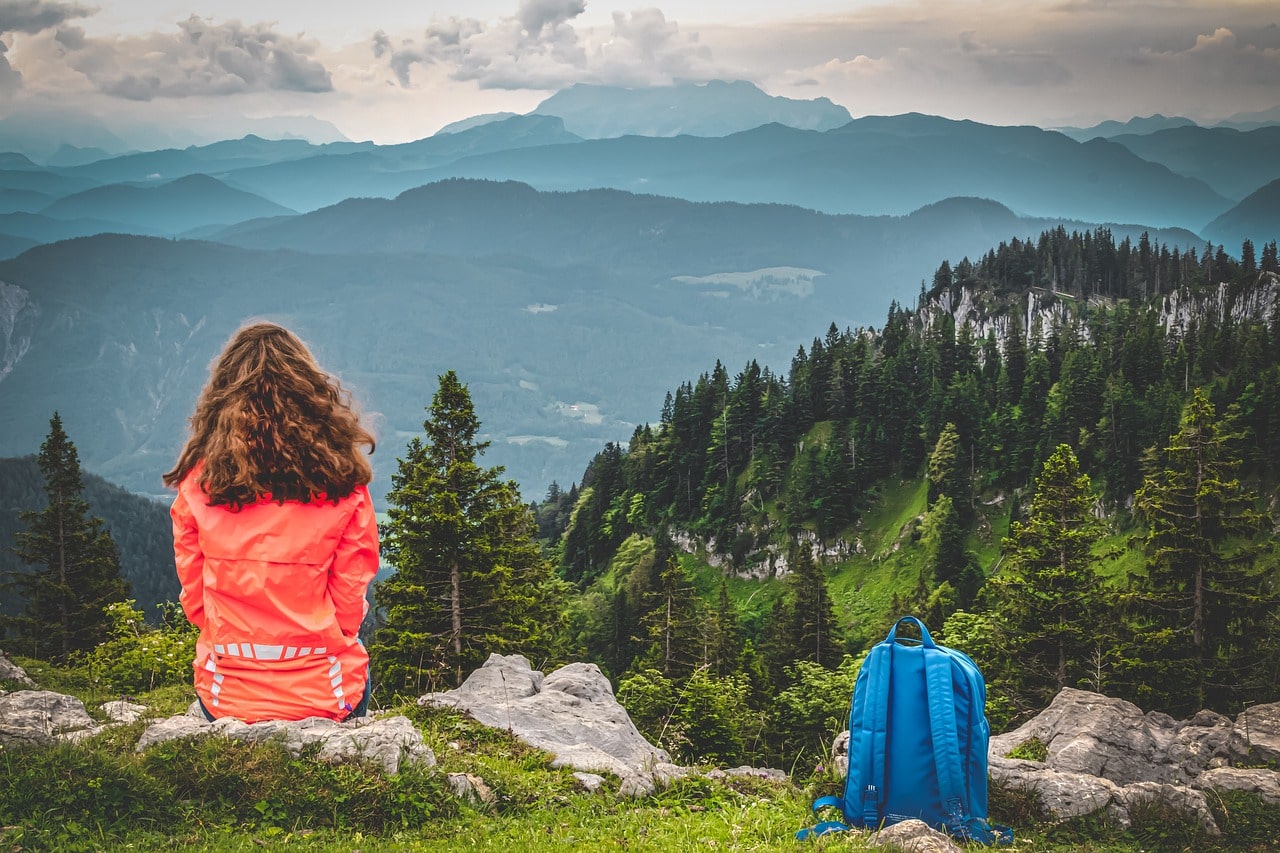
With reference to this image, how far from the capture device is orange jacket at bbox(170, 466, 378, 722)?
6574 mm

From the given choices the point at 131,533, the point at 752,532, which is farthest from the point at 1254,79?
the point at 131,533

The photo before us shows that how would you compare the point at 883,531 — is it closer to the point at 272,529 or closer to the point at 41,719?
the point at 41,719

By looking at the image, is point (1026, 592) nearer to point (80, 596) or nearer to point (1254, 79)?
point (80, 596)

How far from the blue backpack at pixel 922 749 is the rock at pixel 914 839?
42cm

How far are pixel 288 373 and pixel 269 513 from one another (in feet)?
3.43

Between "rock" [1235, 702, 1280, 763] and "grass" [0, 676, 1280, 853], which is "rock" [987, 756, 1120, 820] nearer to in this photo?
"grass" [0, 676, 1280, 853]

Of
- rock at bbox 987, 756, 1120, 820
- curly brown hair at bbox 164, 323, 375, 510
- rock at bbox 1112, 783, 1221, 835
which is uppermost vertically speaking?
curly brown hair at bbox 164, 323, 375, 510

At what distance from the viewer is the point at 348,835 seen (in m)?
6.48

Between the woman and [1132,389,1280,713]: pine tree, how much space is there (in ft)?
63.9

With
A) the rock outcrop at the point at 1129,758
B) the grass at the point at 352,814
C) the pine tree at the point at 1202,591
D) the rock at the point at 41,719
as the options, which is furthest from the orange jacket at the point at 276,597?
the pine tree at the point at 1202,591

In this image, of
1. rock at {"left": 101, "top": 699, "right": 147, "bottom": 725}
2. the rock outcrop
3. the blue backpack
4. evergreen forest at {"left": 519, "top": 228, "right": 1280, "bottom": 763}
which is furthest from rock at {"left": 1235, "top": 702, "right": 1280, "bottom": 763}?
rock at {"left": 101, "top": 699, "right": 147, "bottom": 725}

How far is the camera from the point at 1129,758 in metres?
11.3

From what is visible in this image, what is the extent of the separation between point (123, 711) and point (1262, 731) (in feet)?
45.9

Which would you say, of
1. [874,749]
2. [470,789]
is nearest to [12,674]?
[470,789]
